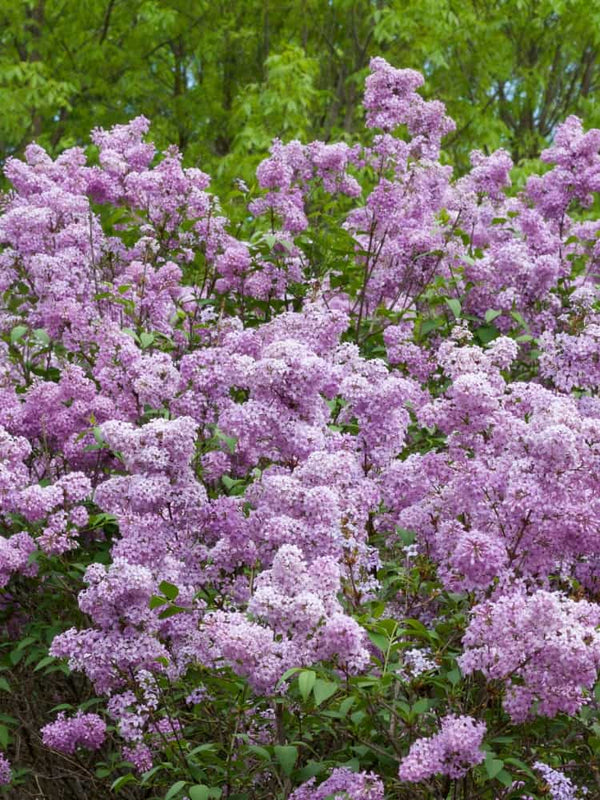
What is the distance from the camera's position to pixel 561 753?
148 inches

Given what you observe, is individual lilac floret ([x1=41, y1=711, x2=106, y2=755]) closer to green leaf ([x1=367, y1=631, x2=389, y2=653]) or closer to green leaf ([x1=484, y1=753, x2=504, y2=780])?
green leaf ([x1=367, y1=631, x2=389, y2=653])

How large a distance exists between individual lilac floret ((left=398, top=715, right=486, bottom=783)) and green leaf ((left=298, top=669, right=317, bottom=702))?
36cm

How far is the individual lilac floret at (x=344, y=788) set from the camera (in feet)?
10.4

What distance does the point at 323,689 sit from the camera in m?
3.03

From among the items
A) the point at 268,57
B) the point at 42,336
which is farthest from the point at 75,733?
the point at 268,57

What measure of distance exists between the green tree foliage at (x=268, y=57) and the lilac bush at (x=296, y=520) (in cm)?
846

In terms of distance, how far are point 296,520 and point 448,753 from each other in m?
0.88

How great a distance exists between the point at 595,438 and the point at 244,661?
4.65 ft

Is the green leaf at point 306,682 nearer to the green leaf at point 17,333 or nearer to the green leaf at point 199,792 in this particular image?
the green leaf at point 199,792

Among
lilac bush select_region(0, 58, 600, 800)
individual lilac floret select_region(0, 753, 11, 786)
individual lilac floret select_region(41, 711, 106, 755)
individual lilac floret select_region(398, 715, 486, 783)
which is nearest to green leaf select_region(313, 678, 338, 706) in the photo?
lilac bush select_region(0, 58, 600, 800)

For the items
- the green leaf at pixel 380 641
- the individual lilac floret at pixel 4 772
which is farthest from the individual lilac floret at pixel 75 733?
the green leaf at pixel 380 641

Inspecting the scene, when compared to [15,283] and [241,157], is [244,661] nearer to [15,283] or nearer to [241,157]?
[15,283]

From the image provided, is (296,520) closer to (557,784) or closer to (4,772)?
(557,784)

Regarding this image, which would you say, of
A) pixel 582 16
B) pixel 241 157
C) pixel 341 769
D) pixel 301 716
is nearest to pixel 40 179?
pixel 301 716
